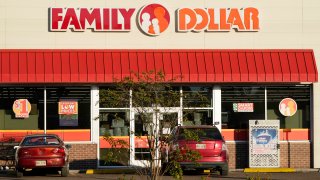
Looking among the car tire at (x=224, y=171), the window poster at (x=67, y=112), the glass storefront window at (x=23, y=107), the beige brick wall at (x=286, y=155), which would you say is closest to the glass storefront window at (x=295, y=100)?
the beige brick wall at (x=286, y=155)

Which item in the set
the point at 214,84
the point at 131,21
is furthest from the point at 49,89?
the point at 214,84

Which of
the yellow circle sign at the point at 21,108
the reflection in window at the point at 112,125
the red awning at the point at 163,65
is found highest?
the red awning at the point at 163,65

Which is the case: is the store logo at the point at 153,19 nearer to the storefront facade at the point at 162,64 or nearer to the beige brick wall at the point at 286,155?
the storefront facade at the point at 162,64

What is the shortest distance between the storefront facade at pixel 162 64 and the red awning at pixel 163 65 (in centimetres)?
3

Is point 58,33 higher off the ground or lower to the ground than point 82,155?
higher

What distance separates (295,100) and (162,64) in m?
5.13

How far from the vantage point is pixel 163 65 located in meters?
29.3

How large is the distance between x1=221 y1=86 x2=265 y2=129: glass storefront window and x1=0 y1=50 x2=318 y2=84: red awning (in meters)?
0.98

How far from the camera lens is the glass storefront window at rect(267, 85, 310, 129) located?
1201 inches

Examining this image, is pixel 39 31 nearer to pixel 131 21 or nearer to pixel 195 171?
pixel 131 21

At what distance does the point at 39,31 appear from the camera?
29625 millimetres

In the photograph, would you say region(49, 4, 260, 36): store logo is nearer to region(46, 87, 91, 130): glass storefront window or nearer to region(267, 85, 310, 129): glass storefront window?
region(46, 87, 91, 130): glass storefront window

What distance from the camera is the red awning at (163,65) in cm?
2884

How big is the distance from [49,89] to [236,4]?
24.1 feet
